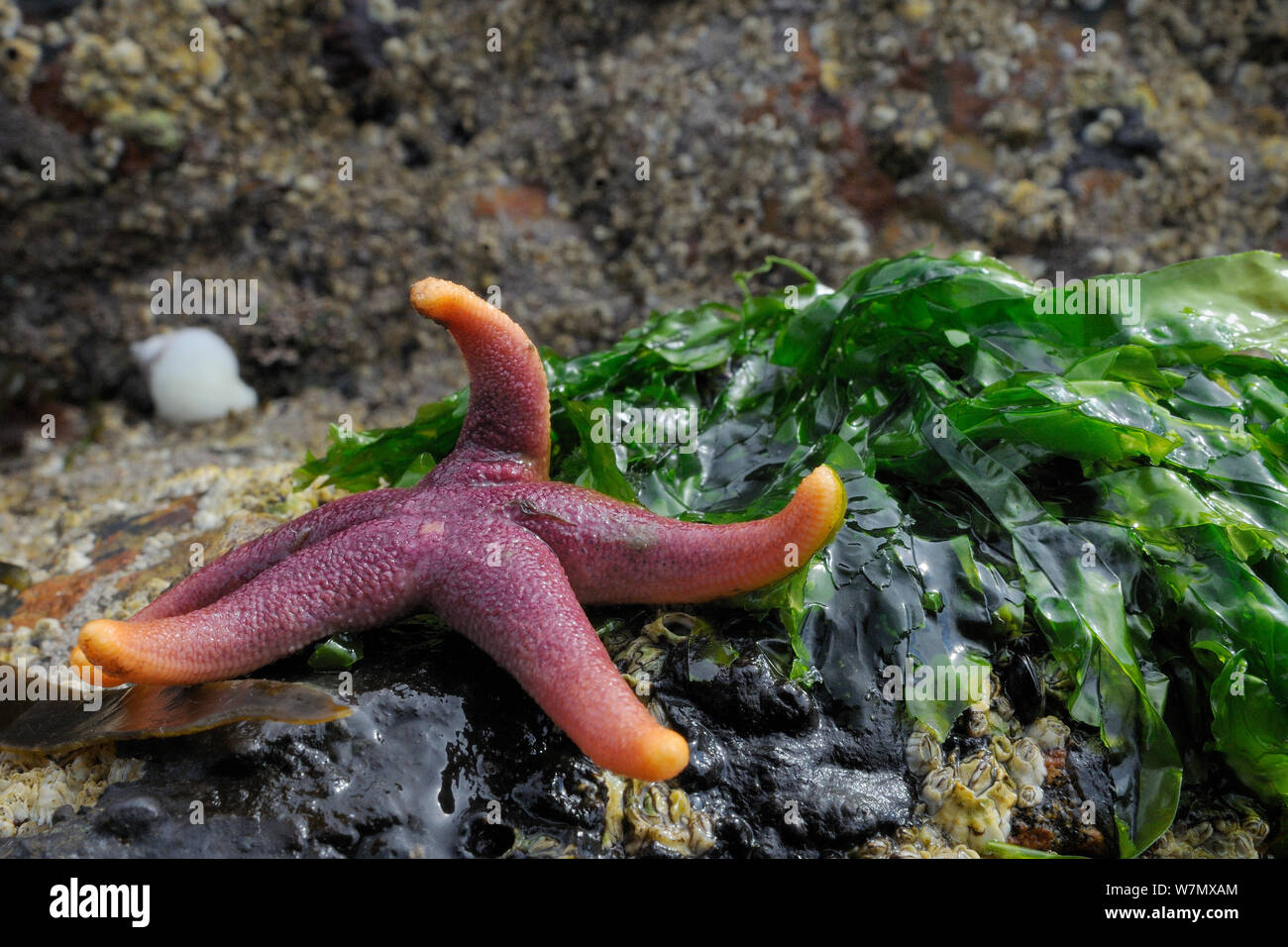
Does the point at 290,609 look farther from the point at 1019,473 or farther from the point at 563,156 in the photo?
the point at 563,156

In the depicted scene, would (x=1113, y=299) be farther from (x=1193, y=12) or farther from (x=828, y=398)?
(x=1193, y=12)

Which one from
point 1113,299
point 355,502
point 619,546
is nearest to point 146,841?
point 355,502

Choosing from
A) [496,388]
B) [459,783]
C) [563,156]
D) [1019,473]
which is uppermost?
[563,156]

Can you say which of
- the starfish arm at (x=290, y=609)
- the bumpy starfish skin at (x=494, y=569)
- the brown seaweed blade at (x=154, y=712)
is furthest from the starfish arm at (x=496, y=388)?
the brown seaweed blade at (x=154, y=712)

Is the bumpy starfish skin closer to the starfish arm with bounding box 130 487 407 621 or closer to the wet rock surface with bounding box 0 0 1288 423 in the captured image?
the starfish arm with bounding box 130 487 407 621

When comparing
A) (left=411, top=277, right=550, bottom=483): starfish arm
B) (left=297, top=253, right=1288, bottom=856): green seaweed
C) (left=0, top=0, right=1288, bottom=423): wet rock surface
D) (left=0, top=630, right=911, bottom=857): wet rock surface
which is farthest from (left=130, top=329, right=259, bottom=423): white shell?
(left=0, top=630, right=911, bottom=857): wet rock surface

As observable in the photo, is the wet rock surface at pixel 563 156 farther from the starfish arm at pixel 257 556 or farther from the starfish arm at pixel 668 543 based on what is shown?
the starfish arm at pixel 668 543

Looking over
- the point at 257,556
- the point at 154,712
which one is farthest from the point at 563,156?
the point at 154,712
